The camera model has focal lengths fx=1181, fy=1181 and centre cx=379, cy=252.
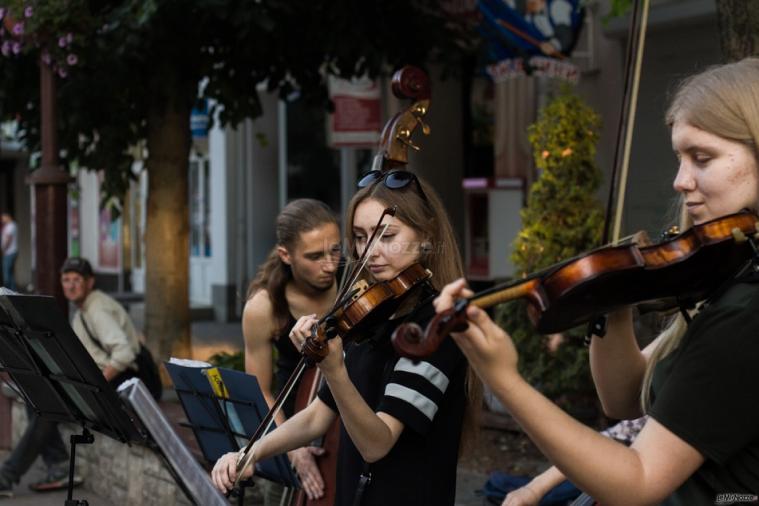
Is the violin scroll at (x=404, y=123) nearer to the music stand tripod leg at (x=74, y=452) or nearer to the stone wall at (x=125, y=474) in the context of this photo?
the music stand tripod leg at (x=74, y=452)

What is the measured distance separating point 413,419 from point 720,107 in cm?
116

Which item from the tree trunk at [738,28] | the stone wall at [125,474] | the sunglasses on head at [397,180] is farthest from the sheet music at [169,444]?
the stone wall at [125,474]

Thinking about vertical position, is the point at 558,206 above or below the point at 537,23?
below

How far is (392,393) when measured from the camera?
282cm

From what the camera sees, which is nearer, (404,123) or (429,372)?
(429,372)

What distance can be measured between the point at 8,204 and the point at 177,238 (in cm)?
2239

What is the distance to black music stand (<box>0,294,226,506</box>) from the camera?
3754 mm

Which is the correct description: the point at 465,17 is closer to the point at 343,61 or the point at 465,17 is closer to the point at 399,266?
the point at 343,61

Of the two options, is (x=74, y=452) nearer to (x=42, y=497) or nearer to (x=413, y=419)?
(x=413, y=419)

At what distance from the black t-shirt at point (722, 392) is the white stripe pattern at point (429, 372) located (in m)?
1.02

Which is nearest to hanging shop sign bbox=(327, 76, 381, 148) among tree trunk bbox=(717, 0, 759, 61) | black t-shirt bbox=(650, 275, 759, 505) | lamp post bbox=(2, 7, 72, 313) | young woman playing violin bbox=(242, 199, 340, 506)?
lamp post bbox=(2, 7, 72, 313)

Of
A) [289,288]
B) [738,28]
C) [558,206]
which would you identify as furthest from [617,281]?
[558,206]

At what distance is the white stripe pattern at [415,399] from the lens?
2.80 metres

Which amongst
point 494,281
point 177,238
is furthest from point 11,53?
point 494,281
